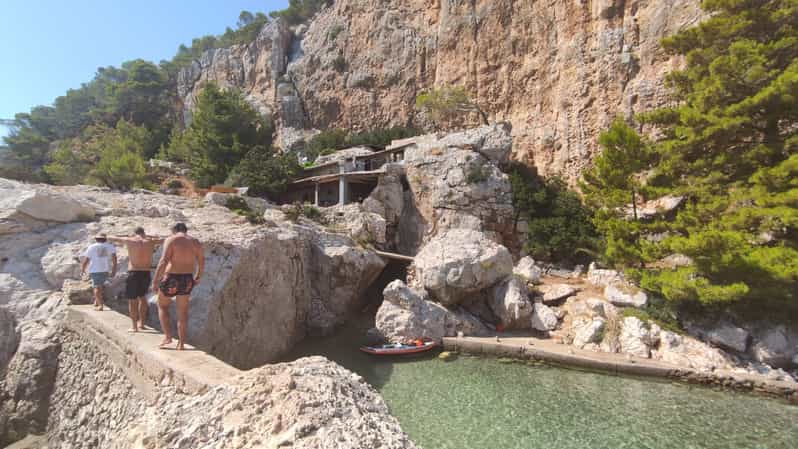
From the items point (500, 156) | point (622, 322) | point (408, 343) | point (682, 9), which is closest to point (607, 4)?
point (682, 9)

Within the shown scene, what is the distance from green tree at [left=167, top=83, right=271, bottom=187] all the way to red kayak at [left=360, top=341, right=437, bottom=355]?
18.5 meters

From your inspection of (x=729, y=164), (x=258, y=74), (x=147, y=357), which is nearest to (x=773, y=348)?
(x=729, y=164)

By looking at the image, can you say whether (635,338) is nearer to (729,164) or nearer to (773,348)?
(773,348)

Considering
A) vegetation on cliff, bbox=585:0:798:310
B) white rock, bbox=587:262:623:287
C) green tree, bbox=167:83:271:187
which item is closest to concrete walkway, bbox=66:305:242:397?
vegetation on cliff, bbox=585:0:798:310

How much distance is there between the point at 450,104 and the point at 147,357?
26114mm

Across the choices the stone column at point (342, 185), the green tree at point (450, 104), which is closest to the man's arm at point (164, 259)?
the stone column at point (342, 185)

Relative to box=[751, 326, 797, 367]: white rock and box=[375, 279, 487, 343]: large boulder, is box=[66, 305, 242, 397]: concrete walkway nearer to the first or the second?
box=[375, 279, 487, 343]: large boulder

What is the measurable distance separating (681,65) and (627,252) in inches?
501

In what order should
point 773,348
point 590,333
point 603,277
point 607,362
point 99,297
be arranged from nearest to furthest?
point 99,297 → point 773,348 → point 607,362 → point 590,333 → point 603,277

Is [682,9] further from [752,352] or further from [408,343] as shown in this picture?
[408,343]

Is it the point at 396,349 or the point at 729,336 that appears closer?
the point at 729,336

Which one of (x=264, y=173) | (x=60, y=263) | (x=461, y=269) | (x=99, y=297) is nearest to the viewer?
(x=99, y=297)

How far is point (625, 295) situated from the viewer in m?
11.9

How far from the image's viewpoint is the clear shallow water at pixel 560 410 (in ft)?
19.7
